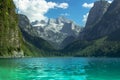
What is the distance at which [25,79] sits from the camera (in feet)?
157

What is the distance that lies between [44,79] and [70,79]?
181 inches

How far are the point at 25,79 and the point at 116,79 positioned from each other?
52.9ft

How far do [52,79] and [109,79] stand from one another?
10.2 metres

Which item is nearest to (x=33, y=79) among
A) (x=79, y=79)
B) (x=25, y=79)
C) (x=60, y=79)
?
(x=25, y=79)

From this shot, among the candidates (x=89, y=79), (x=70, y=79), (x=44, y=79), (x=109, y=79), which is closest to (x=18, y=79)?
(x=44, y=79)

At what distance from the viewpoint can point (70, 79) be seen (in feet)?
162

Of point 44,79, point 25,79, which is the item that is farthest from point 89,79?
Result: point 25,79

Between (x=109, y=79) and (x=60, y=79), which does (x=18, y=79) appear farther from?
(x=109, y=79)

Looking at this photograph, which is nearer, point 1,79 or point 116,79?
point 1,79

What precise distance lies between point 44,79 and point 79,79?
611 cm

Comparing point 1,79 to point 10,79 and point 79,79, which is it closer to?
point 10,79

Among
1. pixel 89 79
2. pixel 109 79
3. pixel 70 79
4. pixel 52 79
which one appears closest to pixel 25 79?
pixel 52 79

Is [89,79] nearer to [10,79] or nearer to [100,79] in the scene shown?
[100,79]

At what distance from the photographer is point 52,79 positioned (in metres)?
48.7
